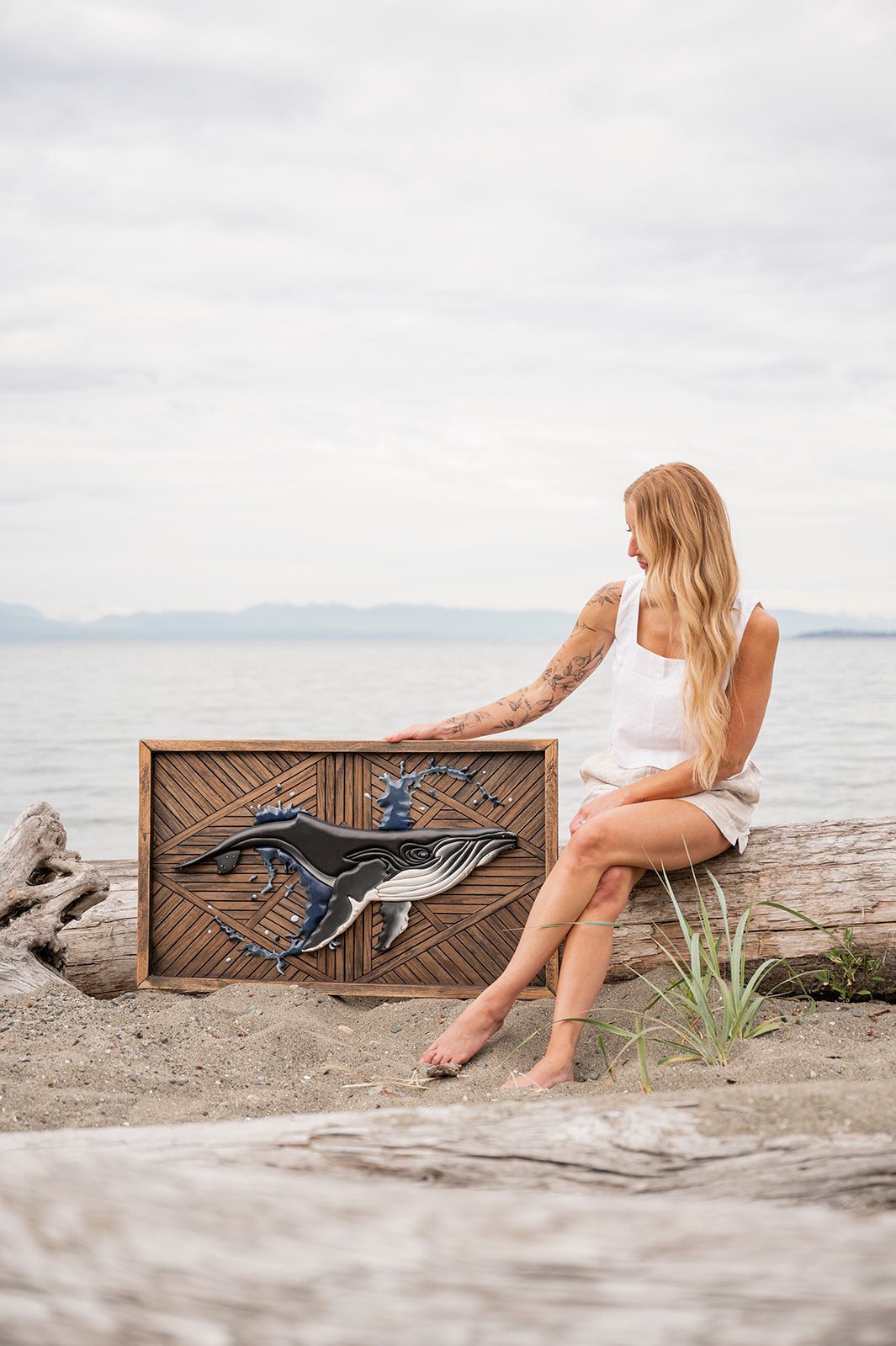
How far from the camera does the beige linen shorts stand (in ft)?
9.82

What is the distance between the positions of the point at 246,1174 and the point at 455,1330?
1.23 feet

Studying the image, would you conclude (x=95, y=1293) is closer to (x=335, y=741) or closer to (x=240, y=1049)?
(x=240, y=1049)

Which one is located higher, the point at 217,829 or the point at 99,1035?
the point at 217,829

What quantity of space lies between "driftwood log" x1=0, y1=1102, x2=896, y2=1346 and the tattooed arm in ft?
7.48

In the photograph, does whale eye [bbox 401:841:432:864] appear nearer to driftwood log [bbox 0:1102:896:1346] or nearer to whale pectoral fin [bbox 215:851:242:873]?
whale pectoral fin [bbox 215:851:242:873]

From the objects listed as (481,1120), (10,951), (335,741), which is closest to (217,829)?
(335,741)

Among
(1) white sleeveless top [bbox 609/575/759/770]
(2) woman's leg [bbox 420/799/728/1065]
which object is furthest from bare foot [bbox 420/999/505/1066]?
(1) white sleeveless top [bbox 609/575/759/770]

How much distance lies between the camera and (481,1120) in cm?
130

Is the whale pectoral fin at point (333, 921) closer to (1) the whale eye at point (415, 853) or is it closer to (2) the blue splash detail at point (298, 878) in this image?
(2) the blue splash detail at point (298, 878)

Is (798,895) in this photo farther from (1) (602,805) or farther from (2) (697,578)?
(2) (697,578)

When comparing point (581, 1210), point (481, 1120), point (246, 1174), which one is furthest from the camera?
point (481, 1120)

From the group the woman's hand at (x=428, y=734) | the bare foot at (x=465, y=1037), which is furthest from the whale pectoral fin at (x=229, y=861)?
the bare foot at (x=465, y=1037)

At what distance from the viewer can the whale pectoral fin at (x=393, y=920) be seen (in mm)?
3414

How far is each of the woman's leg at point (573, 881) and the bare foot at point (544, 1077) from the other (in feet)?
0.80
